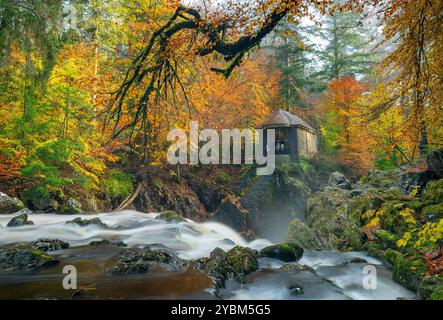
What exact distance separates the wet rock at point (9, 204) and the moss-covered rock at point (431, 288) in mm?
12713

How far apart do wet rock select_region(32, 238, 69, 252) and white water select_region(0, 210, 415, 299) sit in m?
0.47

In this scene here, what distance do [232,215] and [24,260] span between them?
1504 cm

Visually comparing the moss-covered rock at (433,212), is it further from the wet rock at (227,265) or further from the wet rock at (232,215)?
the wet rock at (232,215)

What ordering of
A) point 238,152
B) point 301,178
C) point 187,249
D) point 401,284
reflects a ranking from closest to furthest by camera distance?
point 401,284, point 187,249, point 301,178, point 238,152

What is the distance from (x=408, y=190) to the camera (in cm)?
1187

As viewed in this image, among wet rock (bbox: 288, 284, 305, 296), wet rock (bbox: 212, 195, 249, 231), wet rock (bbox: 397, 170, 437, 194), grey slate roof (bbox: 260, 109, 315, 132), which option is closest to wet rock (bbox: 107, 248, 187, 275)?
wet rock (bbox: 288, 284, 305, 296)

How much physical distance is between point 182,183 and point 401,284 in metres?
16.3

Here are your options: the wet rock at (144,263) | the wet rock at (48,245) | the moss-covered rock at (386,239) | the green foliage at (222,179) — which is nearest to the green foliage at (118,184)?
the green foliage at (222,179)

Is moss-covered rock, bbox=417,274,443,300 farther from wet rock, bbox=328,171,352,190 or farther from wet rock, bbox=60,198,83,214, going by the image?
wet rock, bbox=328,171,352,190

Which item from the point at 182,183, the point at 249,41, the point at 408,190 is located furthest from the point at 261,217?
the point at 249,41

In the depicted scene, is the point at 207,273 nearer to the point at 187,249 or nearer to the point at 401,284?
the point at 187,249

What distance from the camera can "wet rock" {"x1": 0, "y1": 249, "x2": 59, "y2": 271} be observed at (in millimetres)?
5406

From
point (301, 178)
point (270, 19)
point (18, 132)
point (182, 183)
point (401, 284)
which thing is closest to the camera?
point (270, 19)

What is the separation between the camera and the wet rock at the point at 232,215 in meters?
19.5
